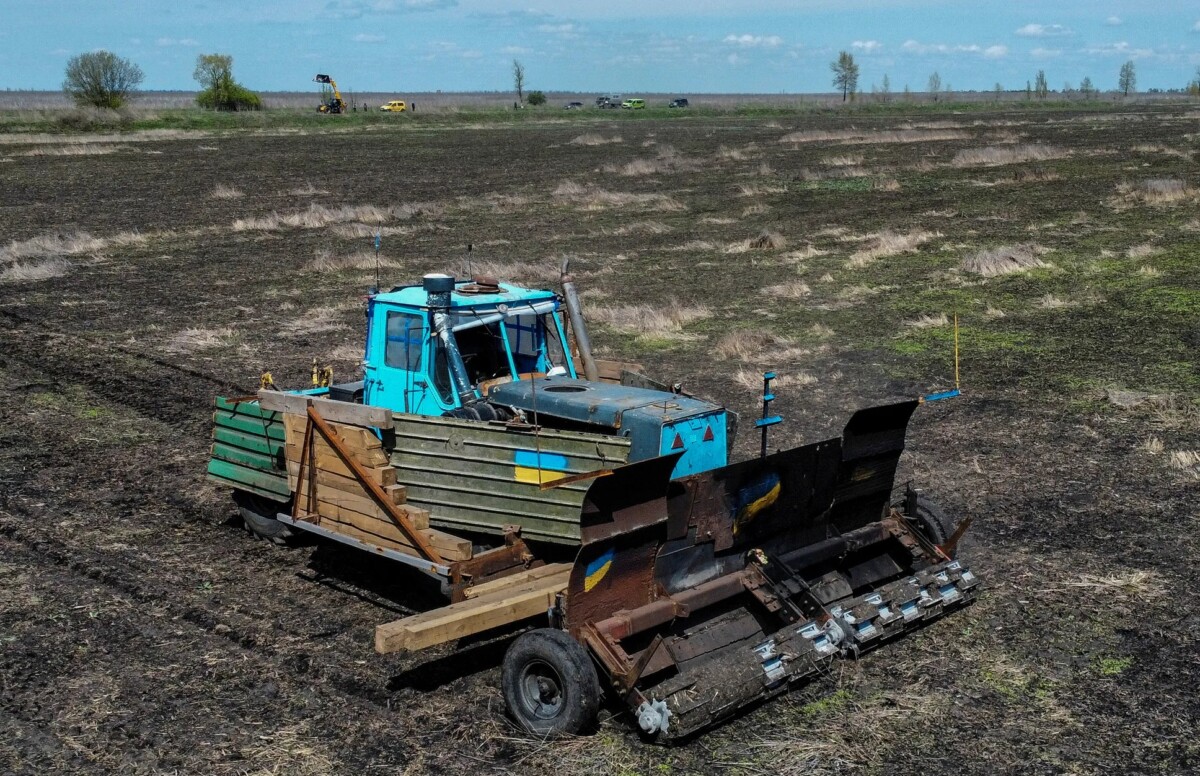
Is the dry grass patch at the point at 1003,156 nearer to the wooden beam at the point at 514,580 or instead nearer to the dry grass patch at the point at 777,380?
the dry grass patch at the point at 777,380

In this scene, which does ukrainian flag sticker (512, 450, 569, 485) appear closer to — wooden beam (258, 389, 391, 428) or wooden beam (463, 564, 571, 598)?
wooden beam (463, 564, 571, 598)

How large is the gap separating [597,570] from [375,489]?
2.38m

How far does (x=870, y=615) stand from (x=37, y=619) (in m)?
6.46

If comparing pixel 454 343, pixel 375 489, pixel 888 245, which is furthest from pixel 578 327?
pixel 888 245

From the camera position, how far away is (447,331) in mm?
9469

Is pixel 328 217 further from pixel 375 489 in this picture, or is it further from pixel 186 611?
pixel 375 489

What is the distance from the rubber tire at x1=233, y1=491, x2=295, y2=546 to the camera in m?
10.7

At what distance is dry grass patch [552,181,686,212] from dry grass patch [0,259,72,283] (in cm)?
1582

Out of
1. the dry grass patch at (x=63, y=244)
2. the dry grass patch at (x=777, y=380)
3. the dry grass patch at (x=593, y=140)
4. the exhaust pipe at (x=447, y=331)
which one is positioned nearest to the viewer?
the exhaust pipe at (x=447, y=331)

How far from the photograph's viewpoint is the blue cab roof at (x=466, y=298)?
31.8ft

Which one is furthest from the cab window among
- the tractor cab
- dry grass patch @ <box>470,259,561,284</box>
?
dry grass patch @ <box>470,259,561,284</box>

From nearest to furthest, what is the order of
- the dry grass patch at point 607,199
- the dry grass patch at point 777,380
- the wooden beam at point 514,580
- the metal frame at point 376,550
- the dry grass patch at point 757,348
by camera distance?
1. the wooden beam at point 514,580
2. the metal frame at point 376,550
3. the dry grass patch at point 777,380
4. the dry grass patch at point 757,348
5. the dry grass patch at point 607,199

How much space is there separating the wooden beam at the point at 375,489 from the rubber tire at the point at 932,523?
158 inches

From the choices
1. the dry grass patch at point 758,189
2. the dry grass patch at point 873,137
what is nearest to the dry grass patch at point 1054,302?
the dry grass patch at point 758,189
